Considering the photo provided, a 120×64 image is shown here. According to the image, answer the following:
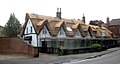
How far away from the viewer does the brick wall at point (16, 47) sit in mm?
35612

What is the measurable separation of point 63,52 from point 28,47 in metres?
6.87

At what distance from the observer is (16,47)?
3819 centimetres

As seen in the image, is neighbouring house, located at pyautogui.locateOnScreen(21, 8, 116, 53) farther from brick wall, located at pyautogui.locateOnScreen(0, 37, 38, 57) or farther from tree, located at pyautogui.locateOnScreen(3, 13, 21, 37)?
tree, located at pyautogui.locateOnScreen(3, 13, 21, 37)

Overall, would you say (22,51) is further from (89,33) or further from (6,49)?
(89,33)

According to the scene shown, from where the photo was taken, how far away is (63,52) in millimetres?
40875

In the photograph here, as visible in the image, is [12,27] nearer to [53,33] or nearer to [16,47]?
[53,33]

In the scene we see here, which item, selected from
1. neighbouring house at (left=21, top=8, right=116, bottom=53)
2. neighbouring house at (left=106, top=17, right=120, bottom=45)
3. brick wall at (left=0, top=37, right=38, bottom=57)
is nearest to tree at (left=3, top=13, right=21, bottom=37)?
neighbouring house at (left=21, top=8, right=116, bottom=53)

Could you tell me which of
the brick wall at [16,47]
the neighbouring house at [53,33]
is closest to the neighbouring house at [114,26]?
the neighbouring house at [53,33]

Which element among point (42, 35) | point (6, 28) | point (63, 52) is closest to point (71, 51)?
point (63, 52)

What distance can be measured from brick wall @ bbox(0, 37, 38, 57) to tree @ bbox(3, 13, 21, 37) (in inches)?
1427

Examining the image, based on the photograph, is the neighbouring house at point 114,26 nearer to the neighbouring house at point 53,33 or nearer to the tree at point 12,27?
the neighbouring house at point 53,33

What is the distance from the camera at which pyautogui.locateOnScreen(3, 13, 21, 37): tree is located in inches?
3000

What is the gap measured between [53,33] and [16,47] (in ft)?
49.3

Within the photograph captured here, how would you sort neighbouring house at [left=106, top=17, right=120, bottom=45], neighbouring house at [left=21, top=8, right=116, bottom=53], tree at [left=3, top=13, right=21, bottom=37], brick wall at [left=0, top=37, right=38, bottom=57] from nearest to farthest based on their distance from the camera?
brick wall at [left=0, top=37, right=38, bottom=57] → neighbouring house at [left=21, top=8, right=116, bottom=53] → tree at [left=3, top=13, right=21, bottom=37] → neighbouring house at [left=106, top=17, right=120, bottom=45]
